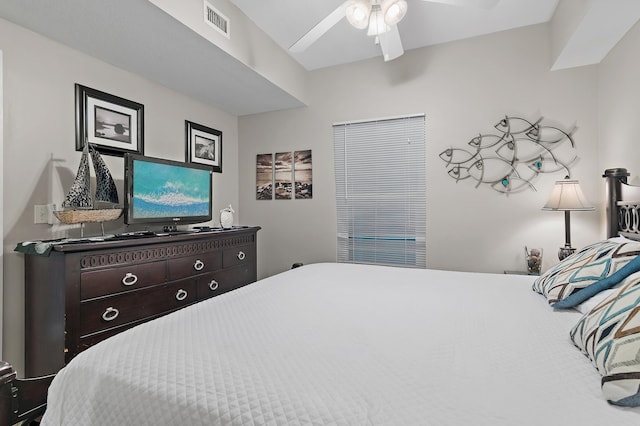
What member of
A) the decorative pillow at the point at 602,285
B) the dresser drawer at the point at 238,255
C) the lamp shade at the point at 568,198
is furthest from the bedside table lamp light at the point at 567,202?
the dresser drawer at the point at 238,255

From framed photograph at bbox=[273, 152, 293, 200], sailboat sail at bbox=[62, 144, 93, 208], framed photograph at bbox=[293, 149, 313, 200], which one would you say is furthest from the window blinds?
sailboat sail at bbox=[62, 144, 93, 208]

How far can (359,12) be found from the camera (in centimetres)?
183

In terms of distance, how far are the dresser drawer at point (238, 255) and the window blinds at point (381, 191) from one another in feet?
3.02

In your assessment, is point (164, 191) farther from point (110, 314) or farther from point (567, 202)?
point (567, 202)

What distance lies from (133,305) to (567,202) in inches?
121

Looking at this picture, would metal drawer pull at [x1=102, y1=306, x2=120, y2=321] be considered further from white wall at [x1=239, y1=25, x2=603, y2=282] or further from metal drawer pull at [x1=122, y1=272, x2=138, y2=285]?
white wall at [x1=239, y1=25, x2=603, y2=282]

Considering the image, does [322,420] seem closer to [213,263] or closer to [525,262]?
[213,263]

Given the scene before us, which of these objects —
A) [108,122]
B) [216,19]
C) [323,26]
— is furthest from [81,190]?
[323,26]

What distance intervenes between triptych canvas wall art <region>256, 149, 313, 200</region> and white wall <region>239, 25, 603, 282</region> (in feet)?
0.27

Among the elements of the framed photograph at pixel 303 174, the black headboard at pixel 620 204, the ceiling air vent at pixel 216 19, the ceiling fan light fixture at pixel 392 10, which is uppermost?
the ceiling air vent at pixel 216 19

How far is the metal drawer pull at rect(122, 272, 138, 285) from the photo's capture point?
1958 millimetres

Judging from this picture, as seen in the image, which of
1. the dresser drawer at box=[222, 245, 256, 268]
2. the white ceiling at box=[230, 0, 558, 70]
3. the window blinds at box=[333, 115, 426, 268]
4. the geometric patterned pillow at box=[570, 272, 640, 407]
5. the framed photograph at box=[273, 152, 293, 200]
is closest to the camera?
the geometric patterned pillow at box=[570, 272, 640, 407]

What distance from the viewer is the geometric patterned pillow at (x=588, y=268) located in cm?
126

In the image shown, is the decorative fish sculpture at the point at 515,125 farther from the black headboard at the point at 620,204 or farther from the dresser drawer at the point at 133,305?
the dresser drawer at the point at 133,305
